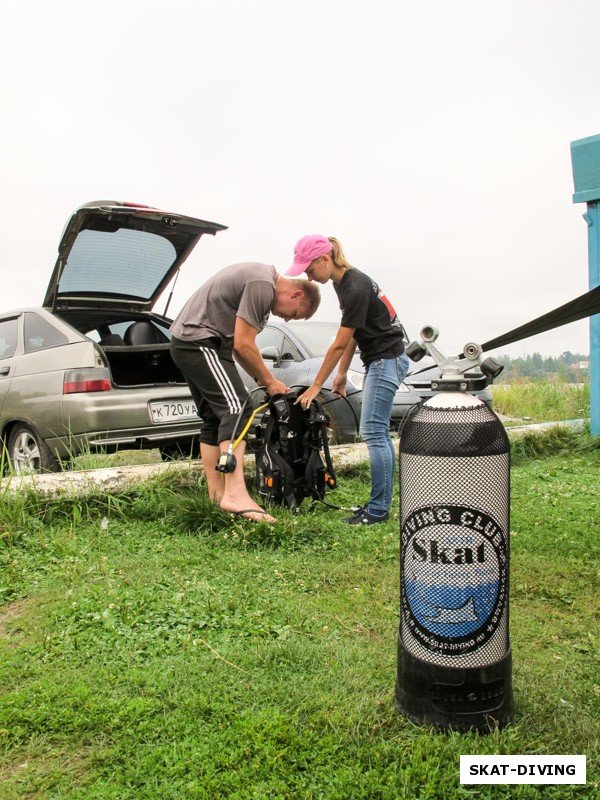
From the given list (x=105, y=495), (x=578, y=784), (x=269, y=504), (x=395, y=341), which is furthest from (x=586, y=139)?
(x=578, y=784)

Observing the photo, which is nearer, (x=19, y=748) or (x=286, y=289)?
A: (x=19, y=748)

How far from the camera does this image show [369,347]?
494 centimetres

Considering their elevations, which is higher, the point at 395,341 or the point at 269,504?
the point at 395,341

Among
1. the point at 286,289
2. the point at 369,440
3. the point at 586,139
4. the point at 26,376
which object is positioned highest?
the point at 586,139

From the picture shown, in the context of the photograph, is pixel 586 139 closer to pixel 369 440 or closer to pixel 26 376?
pixel 369 440

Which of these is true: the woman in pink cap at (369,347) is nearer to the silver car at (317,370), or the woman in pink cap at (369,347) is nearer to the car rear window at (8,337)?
the silver car at (317,370)

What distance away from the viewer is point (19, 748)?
7.38 ft

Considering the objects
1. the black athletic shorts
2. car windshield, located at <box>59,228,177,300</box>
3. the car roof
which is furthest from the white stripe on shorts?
car windshield, located at <box>59,228,177,300</box>

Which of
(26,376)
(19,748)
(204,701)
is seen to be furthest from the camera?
(26,376)

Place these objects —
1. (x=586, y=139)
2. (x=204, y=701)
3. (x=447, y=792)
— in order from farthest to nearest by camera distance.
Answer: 1. (x=586, y=139)
2. (x=204, y=701)
3. (x=447, y=792)

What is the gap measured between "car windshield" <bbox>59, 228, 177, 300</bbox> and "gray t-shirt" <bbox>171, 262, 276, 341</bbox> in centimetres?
147

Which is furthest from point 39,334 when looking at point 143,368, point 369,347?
point 369,347

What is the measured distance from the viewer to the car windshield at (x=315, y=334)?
27.0ft

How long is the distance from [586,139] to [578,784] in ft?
27.1
